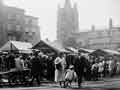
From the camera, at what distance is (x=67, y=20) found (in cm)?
14238

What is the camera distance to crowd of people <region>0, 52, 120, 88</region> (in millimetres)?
17438

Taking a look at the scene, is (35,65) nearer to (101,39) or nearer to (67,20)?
(101,39)

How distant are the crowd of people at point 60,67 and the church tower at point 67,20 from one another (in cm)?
10707

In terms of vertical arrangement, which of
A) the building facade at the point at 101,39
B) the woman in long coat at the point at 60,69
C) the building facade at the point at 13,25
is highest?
the building facade at the point at 13,25

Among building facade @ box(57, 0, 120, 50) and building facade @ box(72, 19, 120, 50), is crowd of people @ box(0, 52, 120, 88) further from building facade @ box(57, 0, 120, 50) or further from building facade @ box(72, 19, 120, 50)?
building facade @ box(72, 19, 120, 50)

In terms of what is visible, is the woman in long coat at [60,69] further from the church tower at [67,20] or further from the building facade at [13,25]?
the church tower at [67,20]

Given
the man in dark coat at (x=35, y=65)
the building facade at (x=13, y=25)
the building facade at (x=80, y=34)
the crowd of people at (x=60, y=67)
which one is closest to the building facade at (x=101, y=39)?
the building facade at (x=80, y=34)

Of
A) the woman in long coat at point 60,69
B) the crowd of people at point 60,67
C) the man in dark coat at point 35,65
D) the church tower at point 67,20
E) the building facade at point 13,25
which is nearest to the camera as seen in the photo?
the woman in long coat at point 60,69

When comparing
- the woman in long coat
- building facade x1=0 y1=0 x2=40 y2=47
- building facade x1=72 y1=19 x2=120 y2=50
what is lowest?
building facade x1=72 y1=19 x2=120 y2=50

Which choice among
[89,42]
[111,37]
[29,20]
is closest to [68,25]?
[89,42]

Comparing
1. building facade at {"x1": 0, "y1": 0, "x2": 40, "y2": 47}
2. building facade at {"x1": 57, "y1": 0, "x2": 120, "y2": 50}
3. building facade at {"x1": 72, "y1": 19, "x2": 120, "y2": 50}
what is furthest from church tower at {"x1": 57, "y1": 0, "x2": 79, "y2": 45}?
building facade at {"x1": 0, "y1": 0, "x2": 40, "y2": 47}

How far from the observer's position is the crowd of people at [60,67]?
17.4m

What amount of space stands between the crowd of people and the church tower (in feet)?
351

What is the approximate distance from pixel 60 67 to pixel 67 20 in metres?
126
